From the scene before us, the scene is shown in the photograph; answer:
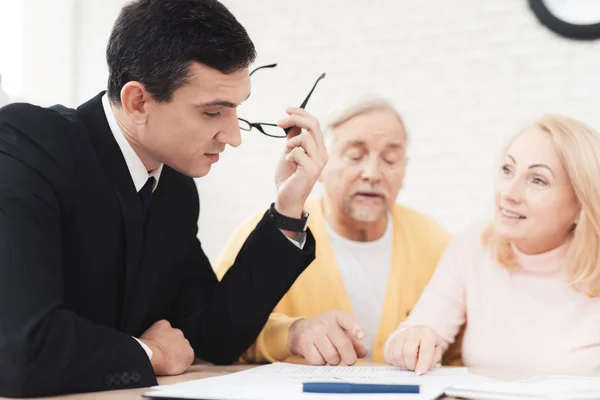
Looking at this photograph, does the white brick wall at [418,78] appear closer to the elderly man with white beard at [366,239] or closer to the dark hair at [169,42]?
the elderly man with white beard at [366,239]

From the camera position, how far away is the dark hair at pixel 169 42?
1146 millimetres

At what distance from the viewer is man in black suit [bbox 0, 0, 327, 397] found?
0.95 m

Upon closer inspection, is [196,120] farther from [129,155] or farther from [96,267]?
[96,267]

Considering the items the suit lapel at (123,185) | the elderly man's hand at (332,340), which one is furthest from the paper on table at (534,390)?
the suit lapel at (123,185)

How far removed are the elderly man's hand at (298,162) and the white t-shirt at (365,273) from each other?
405 millimetres

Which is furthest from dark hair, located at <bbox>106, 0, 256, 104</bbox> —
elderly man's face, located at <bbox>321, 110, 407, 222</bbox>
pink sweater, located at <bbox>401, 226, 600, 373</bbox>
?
pink sweater, located at <bbox>401, 226, 600, 373</bbox>

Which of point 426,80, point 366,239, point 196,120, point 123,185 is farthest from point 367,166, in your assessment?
point 426,80

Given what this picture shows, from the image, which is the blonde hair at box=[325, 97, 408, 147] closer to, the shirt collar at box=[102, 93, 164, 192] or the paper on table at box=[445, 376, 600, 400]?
the shirt collar at box=[102, 93, 164, 192]

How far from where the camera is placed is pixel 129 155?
120 cm

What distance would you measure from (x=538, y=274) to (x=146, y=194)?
→ 0.83 metres

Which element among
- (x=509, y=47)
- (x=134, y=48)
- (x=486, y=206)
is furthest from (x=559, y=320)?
(x=509, y=47)

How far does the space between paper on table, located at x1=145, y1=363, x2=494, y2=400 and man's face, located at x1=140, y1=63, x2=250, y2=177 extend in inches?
15.5

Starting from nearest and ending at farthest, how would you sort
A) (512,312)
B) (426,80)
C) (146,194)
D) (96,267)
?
(96,267), (146,194), (512,312), (426,80)

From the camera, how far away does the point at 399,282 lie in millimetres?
1641
